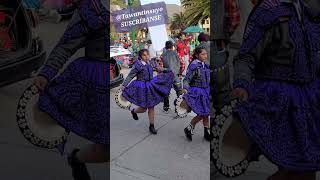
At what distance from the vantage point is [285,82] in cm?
232

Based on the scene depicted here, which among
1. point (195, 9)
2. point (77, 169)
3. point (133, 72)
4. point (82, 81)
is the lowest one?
point (77, 169)

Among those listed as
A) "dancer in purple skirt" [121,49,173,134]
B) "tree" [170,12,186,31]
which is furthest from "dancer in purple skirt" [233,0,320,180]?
"tree" [170,12,186,31]

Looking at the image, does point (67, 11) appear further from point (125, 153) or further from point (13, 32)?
point (125, 153)

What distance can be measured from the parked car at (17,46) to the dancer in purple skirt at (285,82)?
4.61ft

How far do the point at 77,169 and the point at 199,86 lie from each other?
297 cm

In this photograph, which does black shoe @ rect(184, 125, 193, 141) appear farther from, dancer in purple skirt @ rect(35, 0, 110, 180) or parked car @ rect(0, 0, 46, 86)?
parked car @ rect(0, 0, 46, 86)

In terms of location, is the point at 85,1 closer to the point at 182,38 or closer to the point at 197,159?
the point at 197,159

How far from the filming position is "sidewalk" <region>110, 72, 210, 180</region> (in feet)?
12.8

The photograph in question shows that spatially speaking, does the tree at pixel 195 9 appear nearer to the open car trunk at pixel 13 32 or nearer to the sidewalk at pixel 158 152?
the sidewalk at pixel 158 152

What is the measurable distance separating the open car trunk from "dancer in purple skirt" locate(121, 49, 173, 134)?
311 cm

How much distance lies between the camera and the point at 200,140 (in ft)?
16.8

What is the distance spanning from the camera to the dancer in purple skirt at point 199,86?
538cm

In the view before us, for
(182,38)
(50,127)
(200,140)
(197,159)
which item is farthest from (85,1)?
(182,38)

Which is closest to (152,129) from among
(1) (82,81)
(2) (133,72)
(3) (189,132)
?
(3) (189,132)
